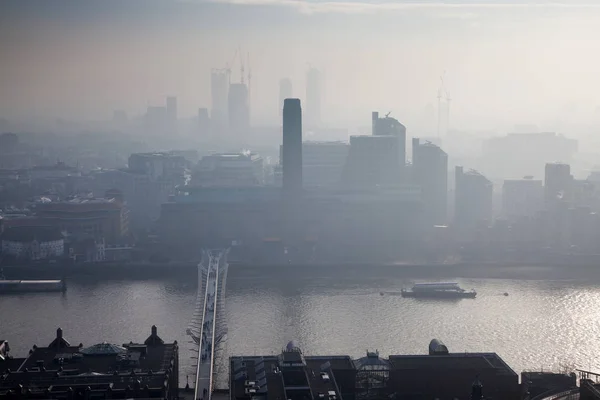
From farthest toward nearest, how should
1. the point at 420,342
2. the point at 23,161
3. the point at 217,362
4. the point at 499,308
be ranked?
the point at 23,161 → the point at 499,308 → the point at 420,342 → the point at 217,362

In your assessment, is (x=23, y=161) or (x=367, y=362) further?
(x=23, y=161)

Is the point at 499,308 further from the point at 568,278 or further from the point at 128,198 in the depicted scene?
the point at 128,198

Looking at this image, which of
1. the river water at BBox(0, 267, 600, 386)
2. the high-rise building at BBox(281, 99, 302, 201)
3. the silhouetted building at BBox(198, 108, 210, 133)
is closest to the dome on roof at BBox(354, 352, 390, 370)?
the river water at BBox(0, 267, 600, 386)

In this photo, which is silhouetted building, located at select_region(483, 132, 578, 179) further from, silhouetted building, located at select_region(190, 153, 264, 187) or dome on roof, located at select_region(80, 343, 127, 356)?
dome on roof, located at select_region(80, 343, 127, 356)

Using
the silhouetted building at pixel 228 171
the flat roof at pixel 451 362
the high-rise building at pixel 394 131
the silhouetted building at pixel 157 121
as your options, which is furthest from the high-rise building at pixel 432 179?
the silhouetted building at pixel 157 121

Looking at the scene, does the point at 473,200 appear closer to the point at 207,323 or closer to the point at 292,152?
the point at 292,152

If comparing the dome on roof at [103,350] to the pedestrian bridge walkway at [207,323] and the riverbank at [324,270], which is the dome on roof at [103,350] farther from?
the riverbank at [324,270]

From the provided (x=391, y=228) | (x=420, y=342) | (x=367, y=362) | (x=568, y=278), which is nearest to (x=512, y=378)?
(x=367, y=362)
